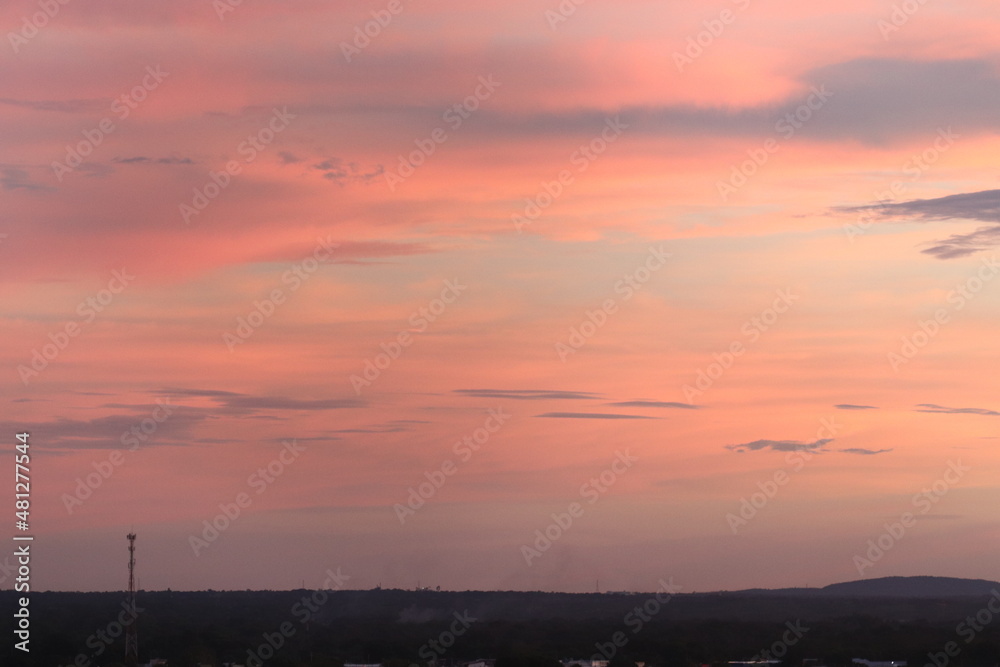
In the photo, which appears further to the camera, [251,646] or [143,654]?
[251,646]

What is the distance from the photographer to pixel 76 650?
527 ft

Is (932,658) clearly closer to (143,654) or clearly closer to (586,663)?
(586,663)

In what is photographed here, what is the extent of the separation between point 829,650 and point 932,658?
2084 cm

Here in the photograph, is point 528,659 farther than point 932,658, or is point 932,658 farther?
point 932,658

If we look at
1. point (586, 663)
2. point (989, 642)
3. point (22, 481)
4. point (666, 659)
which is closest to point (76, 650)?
point (586, 663)

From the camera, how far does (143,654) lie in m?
171

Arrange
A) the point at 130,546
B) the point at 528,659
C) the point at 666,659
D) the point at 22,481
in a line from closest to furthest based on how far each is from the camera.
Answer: the point at 22,481 < the point at 130,546 < the point at 528,659 < the point at 666,659

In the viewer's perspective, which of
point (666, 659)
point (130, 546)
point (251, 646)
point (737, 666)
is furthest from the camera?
point (251, 646)

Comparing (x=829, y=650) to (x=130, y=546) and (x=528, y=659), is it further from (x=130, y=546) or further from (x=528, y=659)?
(x=130, y=546)

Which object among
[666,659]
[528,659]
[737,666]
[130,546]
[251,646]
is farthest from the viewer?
[251,646]

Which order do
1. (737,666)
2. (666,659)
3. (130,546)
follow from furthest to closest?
(666,659), (737,666), (130,546)

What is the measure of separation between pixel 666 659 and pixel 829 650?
928 inches

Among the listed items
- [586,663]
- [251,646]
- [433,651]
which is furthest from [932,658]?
[251,646]

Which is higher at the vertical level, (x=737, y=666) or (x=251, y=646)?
(x=251, y=646)
